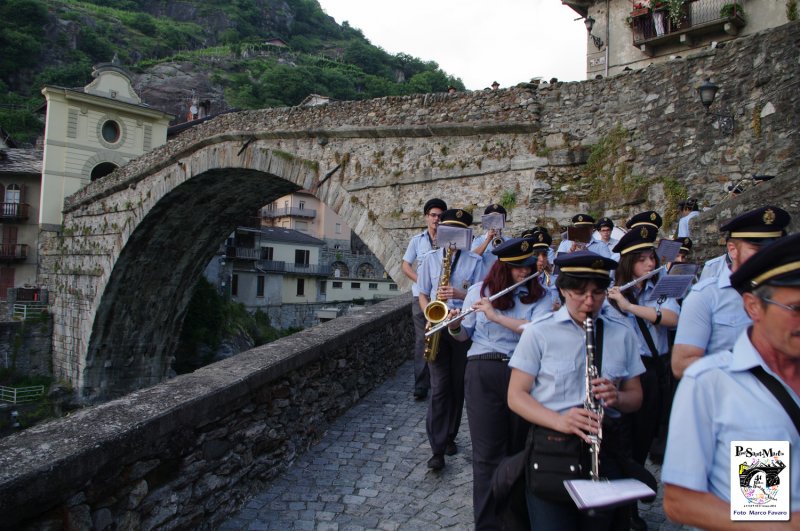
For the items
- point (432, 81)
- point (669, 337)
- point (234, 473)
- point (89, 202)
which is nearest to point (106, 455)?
point (234, 473)

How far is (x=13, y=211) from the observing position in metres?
24.4

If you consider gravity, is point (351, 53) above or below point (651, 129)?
above

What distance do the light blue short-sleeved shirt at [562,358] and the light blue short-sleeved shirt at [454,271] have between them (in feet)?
6.07

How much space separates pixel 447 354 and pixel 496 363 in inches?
40.2

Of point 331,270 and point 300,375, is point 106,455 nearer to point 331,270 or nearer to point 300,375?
point 300,375

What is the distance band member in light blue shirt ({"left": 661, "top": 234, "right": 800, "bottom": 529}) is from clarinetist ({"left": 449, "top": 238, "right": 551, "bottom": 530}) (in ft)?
4.80

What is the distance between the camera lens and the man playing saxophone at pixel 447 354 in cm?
389

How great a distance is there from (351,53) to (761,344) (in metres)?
89.6

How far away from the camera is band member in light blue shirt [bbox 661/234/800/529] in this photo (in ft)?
4.28

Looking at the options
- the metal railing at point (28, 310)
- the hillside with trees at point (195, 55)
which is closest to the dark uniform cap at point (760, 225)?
the metal railing at point (28, 310)

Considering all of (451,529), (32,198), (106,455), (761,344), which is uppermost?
(32,198)

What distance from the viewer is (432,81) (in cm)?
7138

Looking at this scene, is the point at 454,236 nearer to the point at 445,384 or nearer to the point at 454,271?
the point at 454,271

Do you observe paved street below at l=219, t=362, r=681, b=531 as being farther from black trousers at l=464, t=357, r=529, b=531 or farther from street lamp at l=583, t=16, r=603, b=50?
street lamp at l=583, t=16, r=603, b=50
